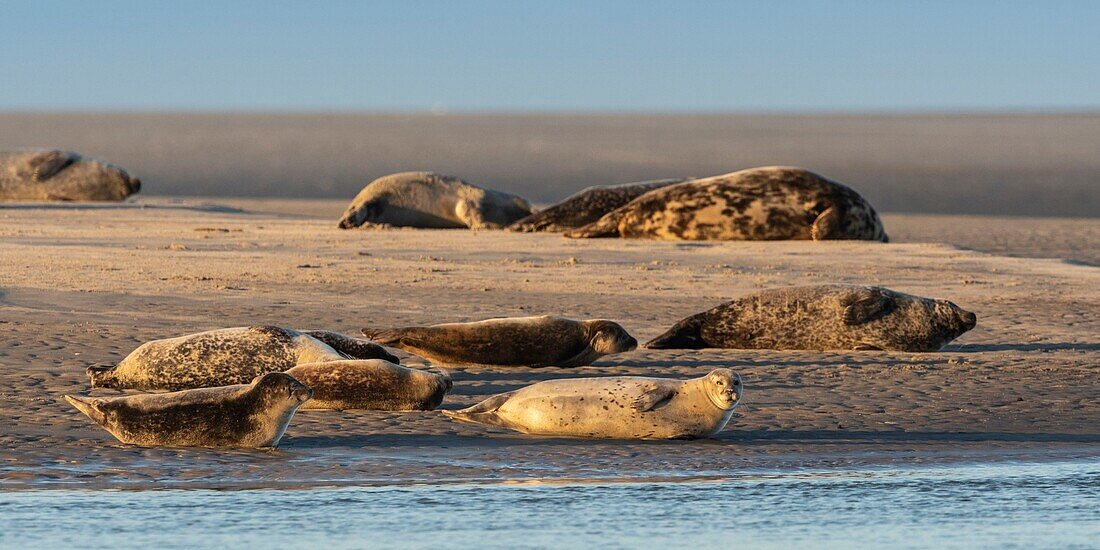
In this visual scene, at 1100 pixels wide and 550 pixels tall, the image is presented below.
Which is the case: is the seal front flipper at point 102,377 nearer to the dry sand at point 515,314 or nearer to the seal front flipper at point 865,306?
the dry sand at point 515,314

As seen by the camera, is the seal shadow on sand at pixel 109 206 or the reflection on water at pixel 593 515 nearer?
the reflection on water at pixel 593 515

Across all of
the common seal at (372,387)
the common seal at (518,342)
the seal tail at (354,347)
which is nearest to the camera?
the common seal at (372,387)

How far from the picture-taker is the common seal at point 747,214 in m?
16.6

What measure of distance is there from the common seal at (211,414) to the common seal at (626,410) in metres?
0.96

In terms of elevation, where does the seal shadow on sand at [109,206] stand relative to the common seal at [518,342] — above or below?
below

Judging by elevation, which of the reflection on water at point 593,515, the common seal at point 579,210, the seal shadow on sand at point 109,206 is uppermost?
the common seal at point 579,210

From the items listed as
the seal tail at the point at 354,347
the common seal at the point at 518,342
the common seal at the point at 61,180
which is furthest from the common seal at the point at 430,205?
the seal tail at the point at 354,347

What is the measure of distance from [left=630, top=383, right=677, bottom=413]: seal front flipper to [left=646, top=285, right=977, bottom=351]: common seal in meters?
2.35

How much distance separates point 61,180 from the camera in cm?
2253

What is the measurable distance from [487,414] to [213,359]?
1316 mm

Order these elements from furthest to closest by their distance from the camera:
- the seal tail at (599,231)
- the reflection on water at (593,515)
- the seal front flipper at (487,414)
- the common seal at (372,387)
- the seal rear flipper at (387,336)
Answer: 1. the seal tail at (599,231)
2. the seal rear flipper at (387,336)
3. the common seal at (372,387)
4. the seal front flipper at (487,414)
5. the reflection on water at (593,515)

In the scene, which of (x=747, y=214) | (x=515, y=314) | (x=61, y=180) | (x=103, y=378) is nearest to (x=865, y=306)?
(x=515, y=314)

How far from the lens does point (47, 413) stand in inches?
291

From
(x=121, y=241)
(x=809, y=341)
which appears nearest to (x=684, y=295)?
(x=809, y=341)
